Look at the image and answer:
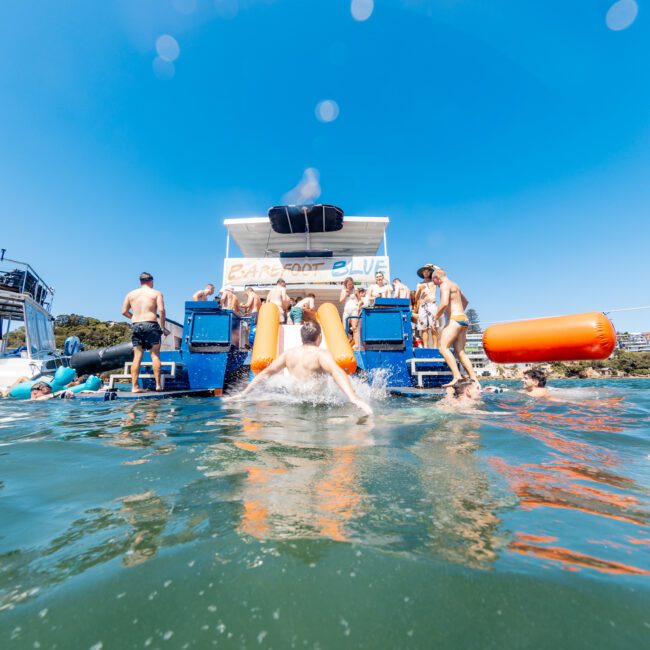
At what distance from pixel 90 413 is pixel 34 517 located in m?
3.11

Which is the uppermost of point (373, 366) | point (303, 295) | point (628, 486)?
point (303, 295)

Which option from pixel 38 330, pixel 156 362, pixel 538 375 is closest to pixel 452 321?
pixel 538 375

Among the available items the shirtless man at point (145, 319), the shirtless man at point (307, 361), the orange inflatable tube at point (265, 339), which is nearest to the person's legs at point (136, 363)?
the shirtless man at point (145, 319)

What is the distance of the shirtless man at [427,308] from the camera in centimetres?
762

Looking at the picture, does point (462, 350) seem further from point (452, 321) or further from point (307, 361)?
point (307, 361)

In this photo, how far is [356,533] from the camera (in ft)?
3.68

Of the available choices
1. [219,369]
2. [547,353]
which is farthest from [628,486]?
[219,369]

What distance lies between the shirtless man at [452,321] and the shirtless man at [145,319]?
461 centimetres

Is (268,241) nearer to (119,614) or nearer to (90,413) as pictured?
(90,413)

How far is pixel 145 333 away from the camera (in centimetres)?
558

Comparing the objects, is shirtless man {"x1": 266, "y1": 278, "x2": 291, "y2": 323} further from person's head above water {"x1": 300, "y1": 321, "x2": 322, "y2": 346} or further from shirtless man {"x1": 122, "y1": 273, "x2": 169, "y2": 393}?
person's head above water {"x1": 300, "y1": 321, "x2": 322, "y2": 346}

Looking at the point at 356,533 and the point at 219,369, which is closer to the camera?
the point at 356,533

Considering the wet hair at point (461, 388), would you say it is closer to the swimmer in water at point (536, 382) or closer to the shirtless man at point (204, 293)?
the swimmer in water at point (536, 382)

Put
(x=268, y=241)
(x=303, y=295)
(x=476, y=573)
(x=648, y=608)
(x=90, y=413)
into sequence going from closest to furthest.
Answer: (x=648, y=608), (x=476, y=573), (x=90, y=413), (x=303, y=295), (x=268, y=241)
